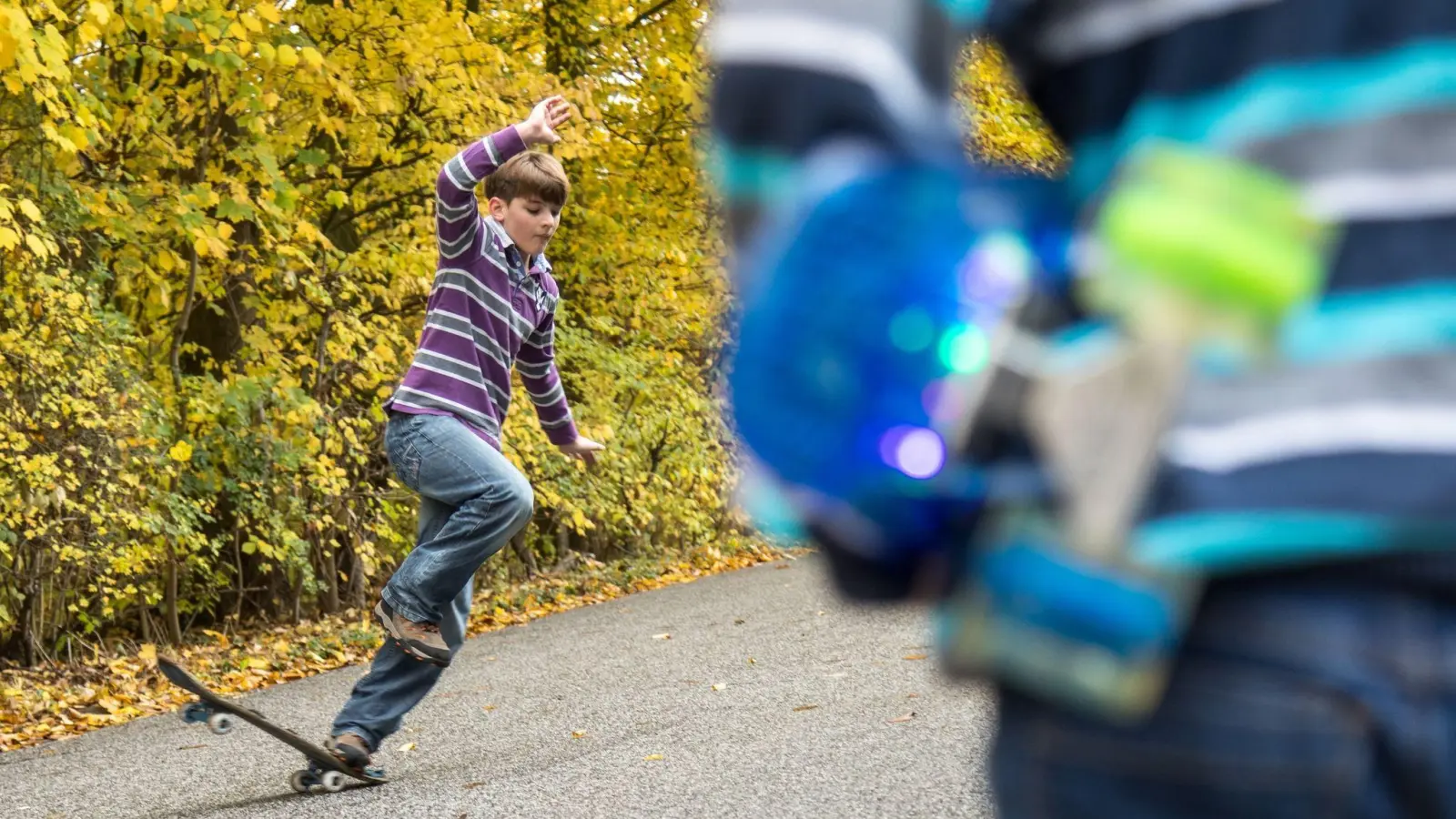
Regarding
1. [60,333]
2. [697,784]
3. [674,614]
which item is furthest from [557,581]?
[697,784]

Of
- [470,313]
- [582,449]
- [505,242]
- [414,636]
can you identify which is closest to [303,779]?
[414,636]

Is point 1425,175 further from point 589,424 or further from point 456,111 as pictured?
point 589,424

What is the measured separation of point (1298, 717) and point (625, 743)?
205 inches

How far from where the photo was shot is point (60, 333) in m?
9.52

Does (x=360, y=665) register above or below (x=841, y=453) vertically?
below

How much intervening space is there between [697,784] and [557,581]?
10.2 m

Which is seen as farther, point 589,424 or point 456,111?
point 589,424

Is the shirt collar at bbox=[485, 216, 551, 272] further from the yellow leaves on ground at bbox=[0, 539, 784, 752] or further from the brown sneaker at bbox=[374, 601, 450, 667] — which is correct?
the yellow leaves on ground at bbox=[0, 539, 784, 752]

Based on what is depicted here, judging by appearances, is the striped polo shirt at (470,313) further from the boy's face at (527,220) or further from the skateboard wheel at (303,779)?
the skateboard wheel at (303,779)

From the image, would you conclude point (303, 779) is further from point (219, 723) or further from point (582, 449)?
point (582, 449)

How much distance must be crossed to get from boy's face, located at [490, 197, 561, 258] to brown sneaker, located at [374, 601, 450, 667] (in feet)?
4.01

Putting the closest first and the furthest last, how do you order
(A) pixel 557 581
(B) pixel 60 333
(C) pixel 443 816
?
(C) pixel 443 816 < (B) pixel 60 333 < (A) pixel 557 581

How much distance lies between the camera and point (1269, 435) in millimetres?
842

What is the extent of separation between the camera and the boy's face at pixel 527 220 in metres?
5.11
